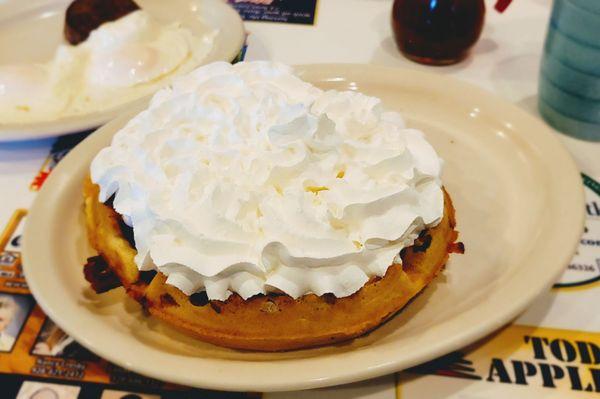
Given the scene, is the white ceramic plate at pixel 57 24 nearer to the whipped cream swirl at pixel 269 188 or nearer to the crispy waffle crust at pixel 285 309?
the whipped cream swirl at pixel 269 188

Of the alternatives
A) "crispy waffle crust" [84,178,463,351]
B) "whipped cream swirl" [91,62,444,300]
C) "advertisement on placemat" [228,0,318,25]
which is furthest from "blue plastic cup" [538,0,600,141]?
"advertisement on placemat" [228,0,318,25]

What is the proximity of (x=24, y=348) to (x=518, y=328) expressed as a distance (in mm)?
917

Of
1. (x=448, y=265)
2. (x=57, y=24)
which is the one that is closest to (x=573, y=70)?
(x=448, y=265)

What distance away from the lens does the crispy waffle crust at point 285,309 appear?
91 centimetres

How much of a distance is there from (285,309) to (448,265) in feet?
1.21

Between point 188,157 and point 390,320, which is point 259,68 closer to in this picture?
point 188,157

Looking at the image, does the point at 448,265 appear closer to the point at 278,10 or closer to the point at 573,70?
the point at 573,70

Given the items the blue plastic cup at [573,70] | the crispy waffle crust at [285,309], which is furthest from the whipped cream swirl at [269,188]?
the blue plastic cup at [573,70]

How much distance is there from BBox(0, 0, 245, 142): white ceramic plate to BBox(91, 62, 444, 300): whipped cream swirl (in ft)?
2.14

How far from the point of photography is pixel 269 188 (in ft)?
3.15

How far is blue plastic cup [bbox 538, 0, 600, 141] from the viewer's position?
4.37 feet

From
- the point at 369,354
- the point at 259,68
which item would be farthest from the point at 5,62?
the point at 369,354

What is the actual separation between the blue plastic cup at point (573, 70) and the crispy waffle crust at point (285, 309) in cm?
72

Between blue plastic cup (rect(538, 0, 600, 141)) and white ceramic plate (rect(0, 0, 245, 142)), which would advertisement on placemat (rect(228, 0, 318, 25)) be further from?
blue plastic cup (rect(538, 0, 600, 141))
